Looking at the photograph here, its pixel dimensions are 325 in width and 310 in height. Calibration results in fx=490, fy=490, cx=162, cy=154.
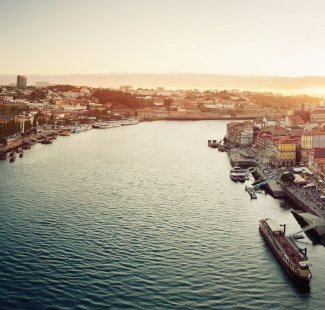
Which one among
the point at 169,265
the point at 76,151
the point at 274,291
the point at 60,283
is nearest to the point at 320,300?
the point at 274,291

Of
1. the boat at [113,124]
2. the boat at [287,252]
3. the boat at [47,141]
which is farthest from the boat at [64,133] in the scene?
the boat at [287,252]

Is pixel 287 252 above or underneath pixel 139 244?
above

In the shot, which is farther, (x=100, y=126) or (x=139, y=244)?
(x=100, y=126)

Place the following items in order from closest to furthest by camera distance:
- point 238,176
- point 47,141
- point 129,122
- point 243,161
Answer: point 238,176 → point 243,161 → point 47,141 → point 129,122

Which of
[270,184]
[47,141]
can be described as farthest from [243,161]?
[47,141]

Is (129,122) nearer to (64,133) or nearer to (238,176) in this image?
(64,133)

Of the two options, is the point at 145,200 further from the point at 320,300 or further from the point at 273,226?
the point at 320,300
